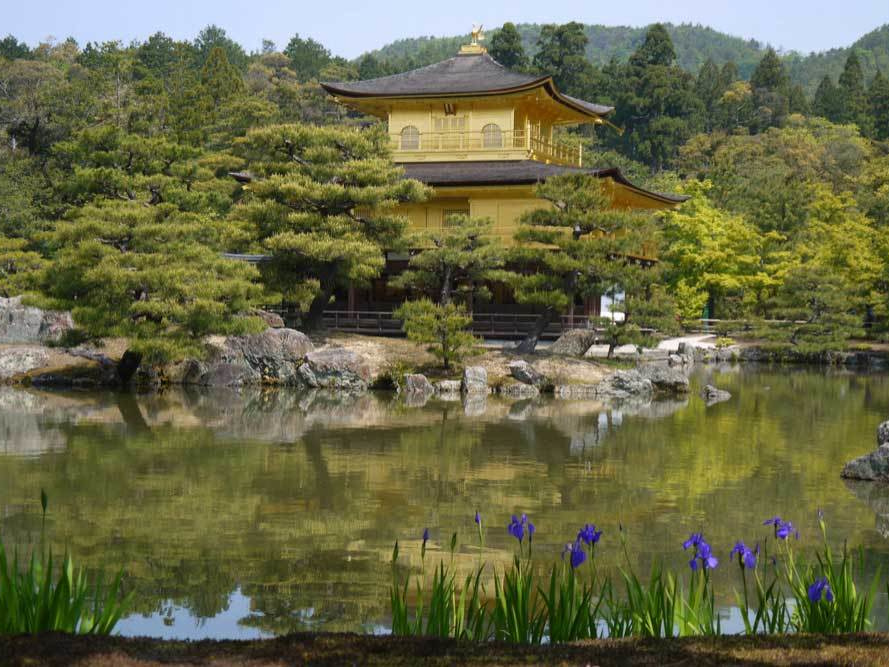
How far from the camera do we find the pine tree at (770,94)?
69.8 metres

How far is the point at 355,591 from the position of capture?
6988 mm

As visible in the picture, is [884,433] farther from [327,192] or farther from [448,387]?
[327,192]

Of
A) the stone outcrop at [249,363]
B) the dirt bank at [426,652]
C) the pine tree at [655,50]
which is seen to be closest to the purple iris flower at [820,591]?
the dirt bank at [426,652]

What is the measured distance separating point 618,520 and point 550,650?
515 centimetres

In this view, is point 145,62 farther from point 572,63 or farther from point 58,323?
point 58,323

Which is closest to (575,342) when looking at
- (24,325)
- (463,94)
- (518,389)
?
(518,389)

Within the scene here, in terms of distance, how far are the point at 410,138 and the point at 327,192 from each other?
8.16m

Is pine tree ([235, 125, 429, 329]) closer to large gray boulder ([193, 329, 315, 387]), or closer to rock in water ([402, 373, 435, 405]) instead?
large gray boulder ([193, 329, 315, 387])

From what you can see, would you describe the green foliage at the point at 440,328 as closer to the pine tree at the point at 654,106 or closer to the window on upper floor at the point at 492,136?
the window on upper floor at the point at 492,136

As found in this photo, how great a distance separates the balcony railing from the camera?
2962 cm

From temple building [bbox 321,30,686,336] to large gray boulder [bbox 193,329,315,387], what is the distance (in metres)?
5.50

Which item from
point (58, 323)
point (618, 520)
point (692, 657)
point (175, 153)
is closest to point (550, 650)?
point (692, 657)

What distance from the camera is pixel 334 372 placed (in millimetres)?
21703

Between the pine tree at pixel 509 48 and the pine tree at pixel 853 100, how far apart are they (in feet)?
65.7
